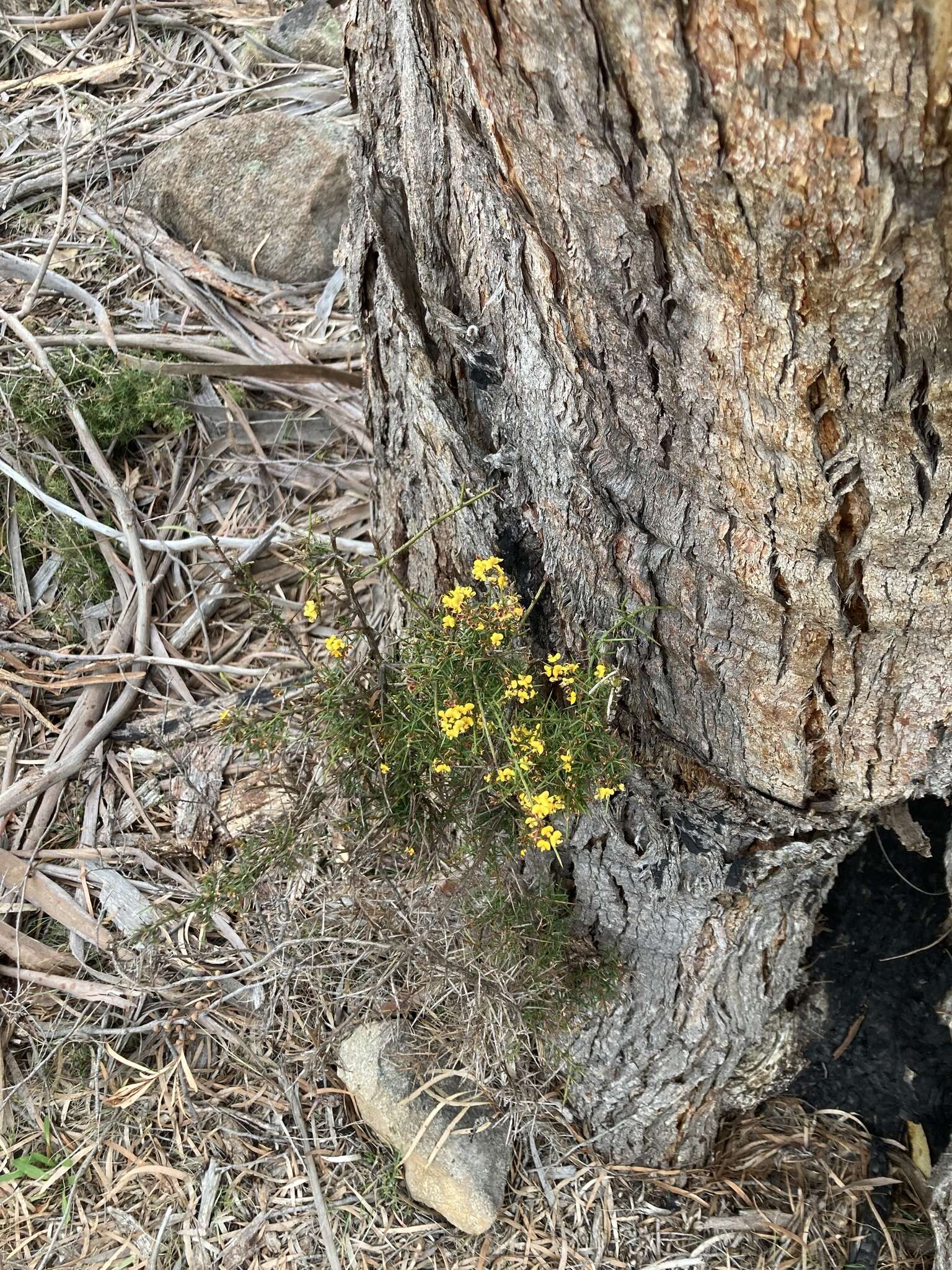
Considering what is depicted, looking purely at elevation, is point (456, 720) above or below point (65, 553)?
above

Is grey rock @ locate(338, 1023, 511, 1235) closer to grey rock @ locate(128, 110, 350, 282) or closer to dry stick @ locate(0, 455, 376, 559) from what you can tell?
dry stick @ locate(0, 455, 376, 559)

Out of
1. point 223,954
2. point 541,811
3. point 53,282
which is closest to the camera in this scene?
point 541,811

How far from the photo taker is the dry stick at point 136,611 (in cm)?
281

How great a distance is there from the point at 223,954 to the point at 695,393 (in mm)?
2010

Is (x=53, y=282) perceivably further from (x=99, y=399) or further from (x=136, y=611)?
(x=136, y=611)

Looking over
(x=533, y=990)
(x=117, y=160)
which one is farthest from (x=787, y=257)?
(x=117, y=160)

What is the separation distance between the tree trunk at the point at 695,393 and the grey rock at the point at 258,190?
1.66 meters

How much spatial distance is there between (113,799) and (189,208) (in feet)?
6.67

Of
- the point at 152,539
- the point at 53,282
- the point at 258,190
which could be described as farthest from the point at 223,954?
the point at 258,190

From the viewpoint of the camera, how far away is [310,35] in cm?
365

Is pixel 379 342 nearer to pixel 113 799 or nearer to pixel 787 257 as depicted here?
pixel 787 257

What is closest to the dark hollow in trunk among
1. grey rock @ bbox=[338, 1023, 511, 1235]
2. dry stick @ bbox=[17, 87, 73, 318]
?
grey rock @ bbox=[338, 1023, 511, 1235]

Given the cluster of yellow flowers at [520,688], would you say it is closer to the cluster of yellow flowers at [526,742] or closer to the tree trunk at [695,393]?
the cluster of yellow flowers at [526,742]

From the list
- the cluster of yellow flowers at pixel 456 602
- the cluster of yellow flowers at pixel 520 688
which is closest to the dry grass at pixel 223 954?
the cluster of yellow flowers at pixel 456 602
